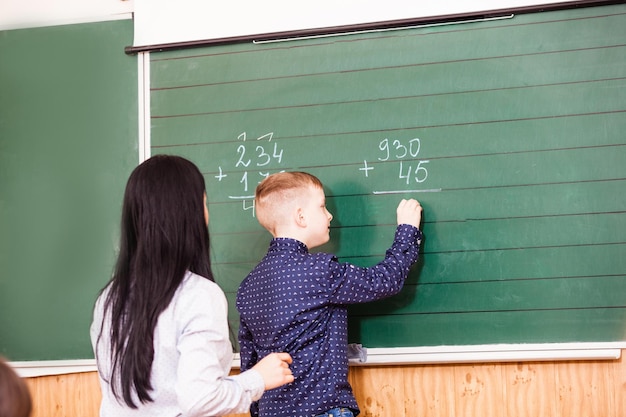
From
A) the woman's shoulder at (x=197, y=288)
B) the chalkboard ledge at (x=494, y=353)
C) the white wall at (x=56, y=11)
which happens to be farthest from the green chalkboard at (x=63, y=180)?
the woman's shoulder at (x=197, y=288)

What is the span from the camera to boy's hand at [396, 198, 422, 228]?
2404 millimetres

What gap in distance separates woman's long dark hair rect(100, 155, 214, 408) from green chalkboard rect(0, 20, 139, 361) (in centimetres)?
109

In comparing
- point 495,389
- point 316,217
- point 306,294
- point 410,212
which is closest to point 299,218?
point 316,217

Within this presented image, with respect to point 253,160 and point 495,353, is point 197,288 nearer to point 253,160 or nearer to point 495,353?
point 253,160

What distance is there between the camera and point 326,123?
2.59 m

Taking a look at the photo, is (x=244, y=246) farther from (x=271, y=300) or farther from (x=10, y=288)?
(x=10, y=288)

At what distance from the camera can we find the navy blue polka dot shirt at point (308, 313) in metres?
2.22

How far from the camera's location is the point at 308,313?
2234mm

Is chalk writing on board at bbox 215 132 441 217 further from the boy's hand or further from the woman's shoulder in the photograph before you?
the woman's shoulder

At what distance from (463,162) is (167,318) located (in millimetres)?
1178

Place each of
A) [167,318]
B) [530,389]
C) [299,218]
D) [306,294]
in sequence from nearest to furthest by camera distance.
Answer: [167,318] < [306,294] < [299,218] < [530,389]

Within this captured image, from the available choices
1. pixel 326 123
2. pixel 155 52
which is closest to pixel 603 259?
pixel 326 123

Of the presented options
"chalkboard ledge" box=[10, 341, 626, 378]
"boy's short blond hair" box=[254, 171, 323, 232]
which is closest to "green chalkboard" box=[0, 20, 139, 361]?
"boy's short blond hair" box=[254, 171, 323, 232]

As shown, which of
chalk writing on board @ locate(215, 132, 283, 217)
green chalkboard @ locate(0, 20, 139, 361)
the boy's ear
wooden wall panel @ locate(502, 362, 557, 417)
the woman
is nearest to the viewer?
the woman
